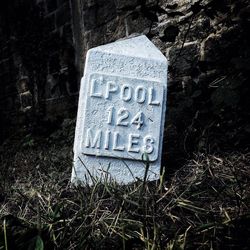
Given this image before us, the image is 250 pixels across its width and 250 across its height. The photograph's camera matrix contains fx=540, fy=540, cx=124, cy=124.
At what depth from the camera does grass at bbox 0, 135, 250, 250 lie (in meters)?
1.91

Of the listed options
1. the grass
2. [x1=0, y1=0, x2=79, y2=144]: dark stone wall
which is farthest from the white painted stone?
[x1=0, y1=0, x2=79, y2=144]: dark stone wall

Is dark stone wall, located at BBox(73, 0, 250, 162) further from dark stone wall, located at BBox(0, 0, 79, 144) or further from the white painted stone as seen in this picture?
dark stone wall, located at BBox(0, 0, 79, 144)

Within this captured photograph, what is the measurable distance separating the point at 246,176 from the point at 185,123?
777 millimetres

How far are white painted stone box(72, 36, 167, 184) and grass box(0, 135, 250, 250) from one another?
162 millimetres

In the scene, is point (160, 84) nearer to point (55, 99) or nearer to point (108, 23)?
point (108, 23)

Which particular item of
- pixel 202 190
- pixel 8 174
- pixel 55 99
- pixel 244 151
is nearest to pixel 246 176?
pixel 202 190

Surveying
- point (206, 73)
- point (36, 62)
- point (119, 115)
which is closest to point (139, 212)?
point (119, 115)

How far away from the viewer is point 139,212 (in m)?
2.18

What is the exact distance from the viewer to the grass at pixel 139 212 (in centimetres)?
191

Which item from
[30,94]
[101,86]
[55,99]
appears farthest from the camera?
[30,94]

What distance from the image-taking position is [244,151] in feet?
9.62

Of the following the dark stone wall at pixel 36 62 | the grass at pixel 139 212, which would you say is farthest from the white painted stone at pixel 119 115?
the dark stone wall at pixel 36 62

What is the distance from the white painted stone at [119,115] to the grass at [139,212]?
16cm

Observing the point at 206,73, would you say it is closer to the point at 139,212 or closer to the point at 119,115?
the point at 119,115
